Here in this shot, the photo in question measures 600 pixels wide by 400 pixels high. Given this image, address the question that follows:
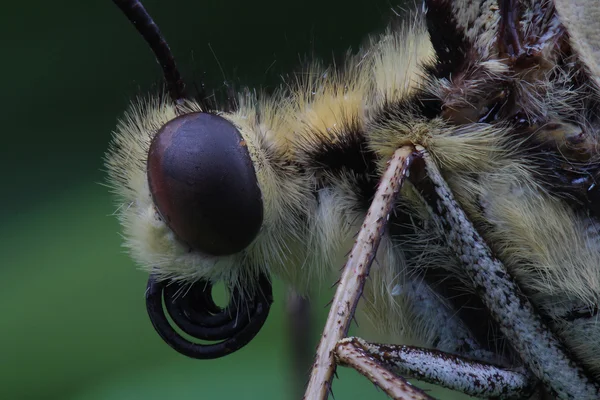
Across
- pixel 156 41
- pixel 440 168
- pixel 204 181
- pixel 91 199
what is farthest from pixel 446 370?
pixel 91 199

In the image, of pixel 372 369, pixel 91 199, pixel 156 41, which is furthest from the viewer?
pixel 91 199

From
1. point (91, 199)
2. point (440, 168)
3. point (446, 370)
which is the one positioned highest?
point (91, 199)

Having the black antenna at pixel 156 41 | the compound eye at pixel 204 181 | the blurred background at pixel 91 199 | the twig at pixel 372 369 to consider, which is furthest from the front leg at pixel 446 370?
the blurred background at pixel 91 199

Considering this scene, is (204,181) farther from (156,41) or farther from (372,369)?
(372,369)

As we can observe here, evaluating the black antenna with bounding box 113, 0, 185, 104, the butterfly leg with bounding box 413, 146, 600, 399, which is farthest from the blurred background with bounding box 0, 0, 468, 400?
the butterfly leg with bounding box 413, 146, 600, 399

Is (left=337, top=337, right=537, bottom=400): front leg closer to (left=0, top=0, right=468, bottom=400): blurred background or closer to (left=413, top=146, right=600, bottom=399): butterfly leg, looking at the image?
(left=413, top=146, right=600, bottom=399): butterfly leg
